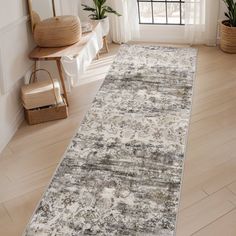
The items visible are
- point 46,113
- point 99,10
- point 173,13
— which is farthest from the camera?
point 173,13

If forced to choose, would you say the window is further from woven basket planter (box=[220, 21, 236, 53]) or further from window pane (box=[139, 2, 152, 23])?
woven basket planter (box=[220, 21, 236, 53])

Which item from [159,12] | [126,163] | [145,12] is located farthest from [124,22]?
[126,163]

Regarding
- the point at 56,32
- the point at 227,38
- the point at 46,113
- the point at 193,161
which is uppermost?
the point at 56,32

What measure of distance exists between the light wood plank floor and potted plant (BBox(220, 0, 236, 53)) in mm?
597

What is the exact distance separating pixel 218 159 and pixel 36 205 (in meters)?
1.21

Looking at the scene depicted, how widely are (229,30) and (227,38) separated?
0.31 ft

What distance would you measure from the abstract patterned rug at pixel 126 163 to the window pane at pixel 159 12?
1.11m

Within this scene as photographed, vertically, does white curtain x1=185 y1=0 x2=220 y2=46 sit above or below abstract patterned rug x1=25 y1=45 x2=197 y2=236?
above

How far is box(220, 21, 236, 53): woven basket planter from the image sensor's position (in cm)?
400

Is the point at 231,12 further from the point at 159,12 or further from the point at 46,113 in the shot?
the point at 46,113

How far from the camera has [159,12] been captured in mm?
4637

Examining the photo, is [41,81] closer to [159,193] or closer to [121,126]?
[121,126]

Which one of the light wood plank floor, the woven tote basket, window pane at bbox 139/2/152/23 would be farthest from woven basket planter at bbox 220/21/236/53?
the woven tote basket

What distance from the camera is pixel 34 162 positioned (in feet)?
8.52
